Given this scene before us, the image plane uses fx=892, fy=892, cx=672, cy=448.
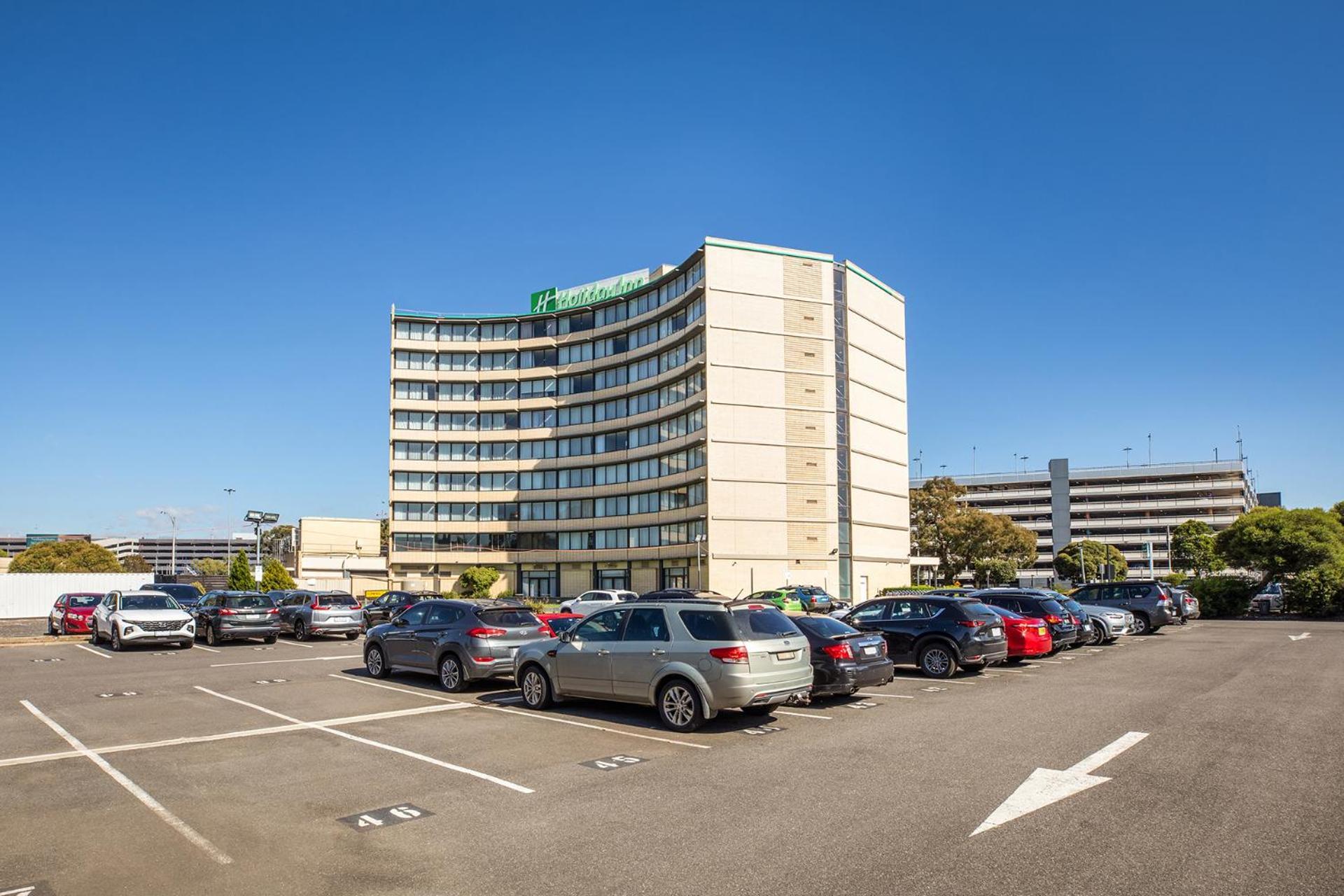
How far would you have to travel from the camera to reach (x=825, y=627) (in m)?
14.7

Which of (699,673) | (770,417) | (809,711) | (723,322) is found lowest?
(809,711)

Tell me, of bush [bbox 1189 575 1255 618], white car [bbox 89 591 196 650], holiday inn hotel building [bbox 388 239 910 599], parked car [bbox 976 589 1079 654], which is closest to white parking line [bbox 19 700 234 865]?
white car [bbox 89 591 196 650]

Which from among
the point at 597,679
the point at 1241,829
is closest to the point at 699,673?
the point at 597,679

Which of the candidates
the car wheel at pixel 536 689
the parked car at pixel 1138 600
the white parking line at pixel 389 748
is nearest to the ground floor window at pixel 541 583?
the parked car at pixel 1138 600

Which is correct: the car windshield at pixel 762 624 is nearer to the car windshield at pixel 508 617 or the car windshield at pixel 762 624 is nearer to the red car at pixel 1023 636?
the car windshield at pixel 508 617

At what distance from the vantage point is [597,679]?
495 inches

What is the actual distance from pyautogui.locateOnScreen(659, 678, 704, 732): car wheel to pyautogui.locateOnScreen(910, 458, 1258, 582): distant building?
10710 cm

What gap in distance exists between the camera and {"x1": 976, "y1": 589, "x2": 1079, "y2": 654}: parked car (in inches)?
854

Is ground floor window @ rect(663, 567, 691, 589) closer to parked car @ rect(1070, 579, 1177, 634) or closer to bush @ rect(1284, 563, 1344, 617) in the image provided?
bush @ rect(1284, 563, 1344, 617)

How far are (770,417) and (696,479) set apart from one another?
7.09 m

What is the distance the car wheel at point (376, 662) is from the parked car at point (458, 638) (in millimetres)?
60

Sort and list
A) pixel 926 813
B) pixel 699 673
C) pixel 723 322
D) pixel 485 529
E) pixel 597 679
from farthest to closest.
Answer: pixel 485 529 → pixel 723 322 → pixel 597 679 → pixel 699 673 → pixel 926 813

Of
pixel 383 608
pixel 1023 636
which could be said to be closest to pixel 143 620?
pixel 383 608

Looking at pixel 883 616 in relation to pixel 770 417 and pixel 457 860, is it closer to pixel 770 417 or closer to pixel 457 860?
pixel 457 860
